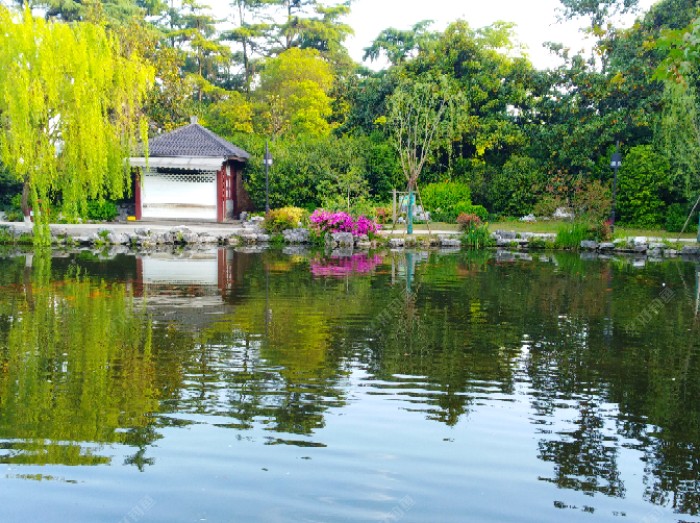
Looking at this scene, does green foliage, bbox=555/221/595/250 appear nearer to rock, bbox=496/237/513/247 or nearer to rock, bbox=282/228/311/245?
rock, bbox=496/237/513/247

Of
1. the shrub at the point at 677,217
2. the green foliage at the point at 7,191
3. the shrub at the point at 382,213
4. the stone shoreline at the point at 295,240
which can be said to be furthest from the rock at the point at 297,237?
the shrub at the point at 677,217

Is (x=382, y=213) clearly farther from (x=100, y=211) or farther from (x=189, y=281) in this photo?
(x=189, y=281)

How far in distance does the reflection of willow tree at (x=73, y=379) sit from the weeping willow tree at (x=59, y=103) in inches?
310

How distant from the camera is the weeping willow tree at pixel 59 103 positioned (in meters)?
18.7

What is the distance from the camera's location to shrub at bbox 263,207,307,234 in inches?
1073

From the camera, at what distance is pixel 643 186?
28.8m

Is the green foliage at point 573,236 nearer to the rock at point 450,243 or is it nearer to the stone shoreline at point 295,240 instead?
the stone shoreline at point 295,240

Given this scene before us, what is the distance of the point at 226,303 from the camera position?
1294cm

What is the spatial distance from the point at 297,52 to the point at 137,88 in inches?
835

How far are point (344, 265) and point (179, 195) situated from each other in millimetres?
14588

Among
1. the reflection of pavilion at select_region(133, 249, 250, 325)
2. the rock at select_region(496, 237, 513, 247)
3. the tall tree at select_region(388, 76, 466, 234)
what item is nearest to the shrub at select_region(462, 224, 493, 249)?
the rock at select_region(496, 237, 513, 247)

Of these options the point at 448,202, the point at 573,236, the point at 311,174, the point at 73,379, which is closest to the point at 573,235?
the point at 573,236

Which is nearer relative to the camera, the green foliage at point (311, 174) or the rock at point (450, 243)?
the rock at point (450, 243)

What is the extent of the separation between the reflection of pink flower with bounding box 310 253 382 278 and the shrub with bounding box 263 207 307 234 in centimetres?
502
